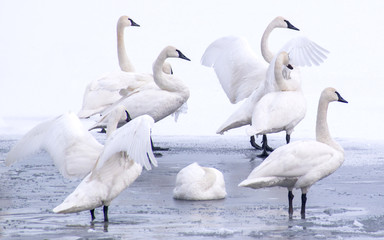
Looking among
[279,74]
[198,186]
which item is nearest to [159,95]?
[279,74]

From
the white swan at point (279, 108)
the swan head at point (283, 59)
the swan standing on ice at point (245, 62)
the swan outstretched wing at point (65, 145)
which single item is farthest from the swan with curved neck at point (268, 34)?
the swan outstretched wing at point (65, 145)

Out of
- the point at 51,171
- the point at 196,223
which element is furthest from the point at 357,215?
the point at 51,171

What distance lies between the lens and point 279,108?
11.5m

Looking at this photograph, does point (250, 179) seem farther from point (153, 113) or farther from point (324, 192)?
point (153, 113)

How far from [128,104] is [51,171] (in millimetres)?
1903

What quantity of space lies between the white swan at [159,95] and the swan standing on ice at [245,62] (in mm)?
886

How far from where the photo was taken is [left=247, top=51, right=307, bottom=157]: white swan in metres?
11.3

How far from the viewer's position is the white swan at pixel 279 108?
11312mm

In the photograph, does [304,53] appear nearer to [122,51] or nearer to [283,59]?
[283,59]

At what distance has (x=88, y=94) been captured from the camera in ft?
41.7

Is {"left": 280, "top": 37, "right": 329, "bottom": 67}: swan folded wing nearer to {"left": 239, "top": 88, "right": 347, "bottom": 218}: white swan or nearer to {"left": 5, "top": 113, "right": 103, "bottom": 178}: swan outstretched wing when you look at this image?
{"left": 239, "top": 88, "right": 347, "bottom": 218}: white swan

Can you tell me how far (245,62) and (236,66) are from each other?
6.4 inches

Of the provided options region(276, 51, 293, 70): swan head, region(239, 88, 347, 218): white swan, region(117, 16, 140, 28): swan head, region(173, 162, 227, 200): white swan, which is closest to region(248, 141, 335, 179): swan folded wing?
region(239, 88, 347, 218): white swan

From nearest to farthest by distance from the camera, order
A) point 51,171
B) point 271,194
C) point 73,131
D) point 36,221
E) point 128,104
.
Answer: point 36,221 < point 73,131 < point 271,194 < point 51,171 < point 128,104
